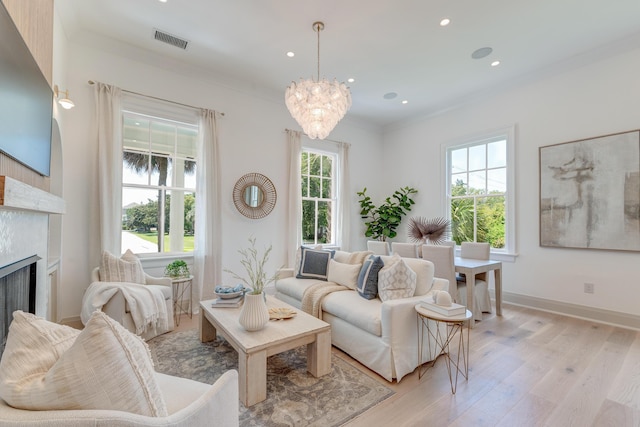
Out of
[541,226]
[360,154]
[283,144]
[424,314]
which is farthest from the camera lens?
[360,154]

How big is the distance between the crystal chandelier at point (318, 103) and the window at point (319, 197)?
2.33 meters

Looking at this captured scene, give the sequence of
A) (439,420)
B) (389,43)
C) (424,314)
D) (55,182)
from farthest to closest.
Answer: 1. (389,43)
2. (55,182)
3. (424,314)
4. (439,420)

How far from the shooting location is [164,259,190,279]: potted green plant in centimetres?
354

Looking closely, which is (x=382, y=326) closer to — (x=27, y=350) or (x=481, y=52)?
(x=27, y=350)

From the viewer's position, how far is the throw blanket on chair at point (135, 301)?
273 centimetres

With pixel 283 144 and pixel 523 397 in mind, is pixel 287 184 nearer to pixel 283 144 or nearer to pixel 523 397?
pixel 283 144

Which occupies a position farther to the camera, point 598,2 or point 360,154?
point 360,154

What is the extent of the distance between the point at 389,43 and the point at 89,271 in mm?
4600

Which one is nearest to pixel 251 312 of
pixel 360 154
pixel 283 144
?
pixel 283 144

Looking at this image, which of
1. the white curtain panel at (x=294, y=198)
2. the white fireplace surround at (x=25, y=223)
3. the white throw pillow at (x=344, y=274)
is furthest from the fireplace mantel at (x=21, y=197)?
the white curtain panel at (x=294, y=198)

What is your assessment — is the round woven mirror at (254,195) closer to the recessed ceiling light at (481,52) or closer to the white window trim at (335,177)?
the white window trim at (335,177)

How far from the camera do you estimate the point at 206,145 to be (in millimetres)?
4047

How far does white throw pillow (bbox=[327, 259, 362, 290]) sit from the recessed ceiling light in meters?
3.15

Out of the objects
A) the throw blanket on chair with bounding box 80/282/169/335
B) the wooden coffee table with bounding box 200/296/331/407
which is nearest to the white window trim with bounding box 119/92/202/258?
the throw blanket on chair with bounding box 80/282/169/335
